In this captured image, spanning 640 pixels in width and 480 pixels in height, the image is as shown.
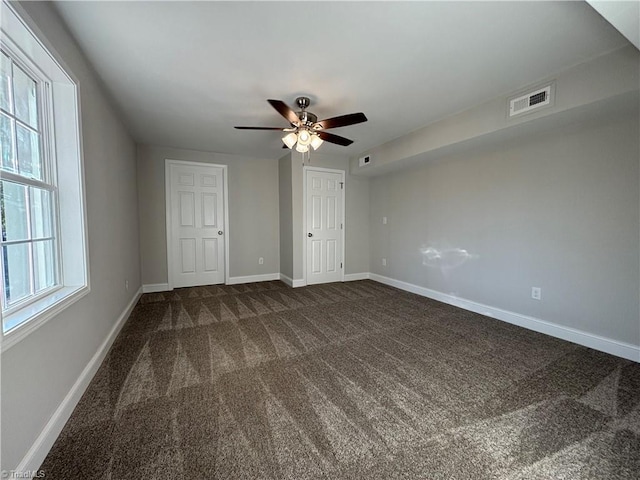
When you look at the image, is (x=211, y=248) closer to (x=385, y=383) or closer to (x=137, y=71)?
(x=137, y=71)

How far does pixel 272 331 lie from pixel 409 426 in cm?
165

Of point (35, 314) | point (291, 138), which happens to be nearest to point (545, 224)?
point (291, 138)

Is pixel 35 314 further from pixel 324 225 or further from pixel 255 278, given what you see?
pixel 324 225

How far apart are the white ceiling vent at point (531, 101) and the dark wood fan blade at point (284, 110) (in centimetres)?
203

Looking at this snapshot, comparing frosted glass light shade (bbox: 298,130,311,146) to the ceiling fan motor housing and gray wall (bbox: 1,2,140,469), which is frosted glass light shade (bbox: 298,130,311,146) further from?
gray wall (bbox: 1,2,140,469)

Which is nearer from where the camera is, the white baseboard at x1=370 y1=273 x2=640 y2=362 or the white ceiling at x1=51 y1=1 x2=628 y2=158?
the white ceiling at x1=51 y1=1 x2=628 y2=158

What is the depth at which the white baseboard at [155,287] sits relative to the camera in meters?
4.28

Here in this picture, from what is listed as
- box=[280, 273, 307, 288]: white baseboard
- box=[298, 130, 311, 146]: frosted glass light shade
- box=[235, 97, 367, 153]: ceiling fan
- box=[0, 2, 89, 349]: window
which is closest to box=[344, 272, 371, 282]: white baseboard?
box=[280, 273, 307, 288]: white baseboard

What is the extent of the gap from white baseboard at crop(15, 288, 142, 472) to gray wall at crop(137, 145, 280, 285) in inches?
90.1

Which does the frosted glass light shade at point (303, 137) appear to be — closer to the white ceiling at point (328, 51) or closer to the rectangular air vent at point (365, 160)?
the white ceiling at point (328, 51)

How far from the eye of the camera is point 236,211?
191 inches

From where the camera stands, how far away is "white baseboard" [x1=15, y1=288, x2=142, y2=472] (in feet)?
3.92

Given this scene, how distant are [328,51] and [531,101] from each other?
1.89m

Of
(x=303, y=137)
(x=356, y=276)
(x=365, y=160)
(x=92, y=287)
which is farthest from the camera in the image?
(x=356, y=276)
